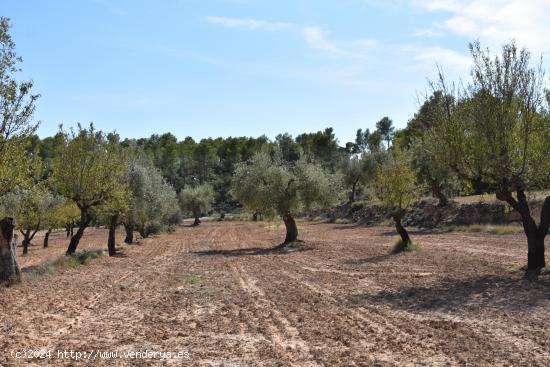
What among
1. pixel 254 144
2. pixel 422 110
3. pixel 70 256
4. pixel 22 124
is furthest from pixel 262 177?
pixel 254 144

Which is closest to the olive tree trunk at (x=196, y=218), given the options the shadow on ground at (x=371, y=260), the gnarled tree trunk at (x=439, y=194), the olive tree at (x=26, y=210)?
the olive tree at (x=26, y=210)

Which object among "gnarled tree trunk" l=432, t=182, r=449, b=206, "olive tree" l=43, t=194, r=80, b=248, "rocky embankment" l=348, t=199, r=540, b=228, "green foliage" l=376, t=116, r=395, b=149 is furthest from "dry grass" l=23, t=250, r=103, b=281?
"green foliage" l=376, t=116, r=395, b=149

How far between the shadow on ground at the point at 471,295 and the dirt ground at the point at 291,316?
3cm

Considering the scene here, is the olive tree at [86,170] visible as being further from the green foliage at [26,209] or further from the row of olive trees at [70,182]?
the green foliage at [26,209]

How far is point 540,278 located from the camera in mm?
15016

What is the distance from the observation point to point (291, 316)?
11.8 metres

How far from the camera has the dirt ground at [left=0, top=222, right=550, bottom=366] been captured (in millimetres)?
8578

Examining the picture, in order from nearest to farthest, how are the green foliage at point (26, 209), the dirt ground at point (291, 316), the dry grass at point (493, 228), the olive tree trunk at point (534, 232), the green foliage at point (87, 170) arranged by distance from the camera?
the dirt ground at point (291, 316)
the olive tree trunk at point (534, 232)
the green foliage at point (87, 170)
the dry grass at point (493, 228)
the green foliage at point (26, 209)

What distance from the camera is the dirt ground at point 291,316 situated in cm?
858

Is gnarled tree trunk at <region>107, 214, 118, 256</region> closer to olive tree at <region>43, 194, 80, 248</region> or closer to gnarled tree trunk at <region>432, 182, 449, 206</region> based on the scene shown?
olive tree at <region>43, 194, 80, 248</region>

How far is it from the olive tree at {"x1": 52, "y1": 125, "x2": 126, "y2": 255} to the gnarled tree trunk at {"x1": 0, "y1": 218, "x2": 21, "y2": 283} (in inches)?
343

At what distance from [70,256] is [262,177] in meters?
13.4

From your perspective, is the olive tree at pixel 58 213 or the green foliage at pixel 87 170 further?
the olive tree at pixel 58 213

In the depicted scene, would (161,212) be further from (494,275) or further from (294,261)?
(494,275)
